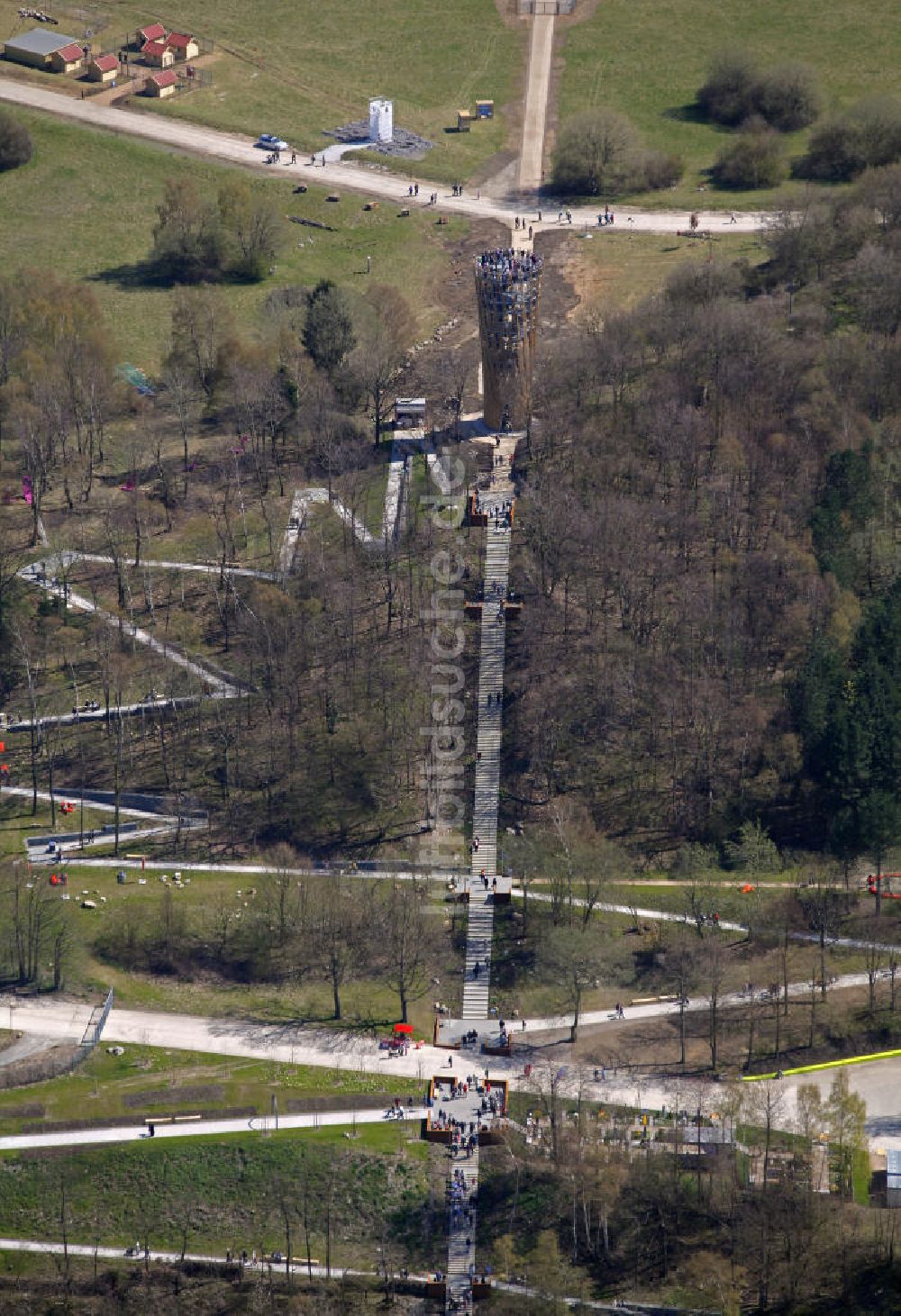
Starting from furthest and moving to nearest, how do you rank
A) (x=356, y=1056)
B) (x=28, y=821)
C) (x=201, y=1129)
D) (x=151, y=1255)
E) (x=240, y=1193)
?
(x=28, y=821), (x=356, y=1056), (x=201, y=1129), (x=240, y=1193), (x=151, y=1255)

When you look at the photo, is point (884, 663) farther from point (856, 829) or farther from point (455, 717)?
point (455, 717)

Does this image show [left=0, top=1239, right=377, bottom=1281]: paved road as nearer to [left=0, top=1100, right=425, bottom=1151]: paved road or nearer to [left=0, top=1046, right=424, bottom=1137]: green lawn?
[left=0, top=1100, right=425, bottom=1151]: paved road

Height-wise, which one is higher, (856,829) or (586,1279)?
(856,829)

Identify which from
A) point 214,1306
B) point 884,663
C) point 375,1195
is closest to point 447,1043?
point 375,1195

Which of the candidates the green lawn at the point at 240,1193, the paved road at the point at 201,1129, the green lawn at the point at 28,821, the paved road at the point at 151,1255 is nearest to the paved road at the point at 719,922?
the paved road at the point at 201,1129

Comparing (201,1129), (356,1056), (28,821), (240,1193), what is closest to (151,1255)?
(240,1193)

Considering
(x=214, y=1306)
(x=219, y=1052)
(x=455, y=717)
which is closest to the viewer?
(x=214, y=1306)

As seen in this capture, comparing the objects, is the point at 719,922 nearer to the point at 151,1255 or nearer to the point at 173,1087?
the point at 173,1087

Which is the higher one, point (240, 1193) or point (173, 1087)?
point (173, 1087)

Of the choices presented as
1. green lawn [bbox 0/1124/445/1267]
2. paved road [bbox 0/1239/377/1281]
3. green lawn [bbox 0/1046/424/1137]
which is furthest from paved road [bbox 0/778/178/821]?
paved road [bbox 0/1239/377/1281]
